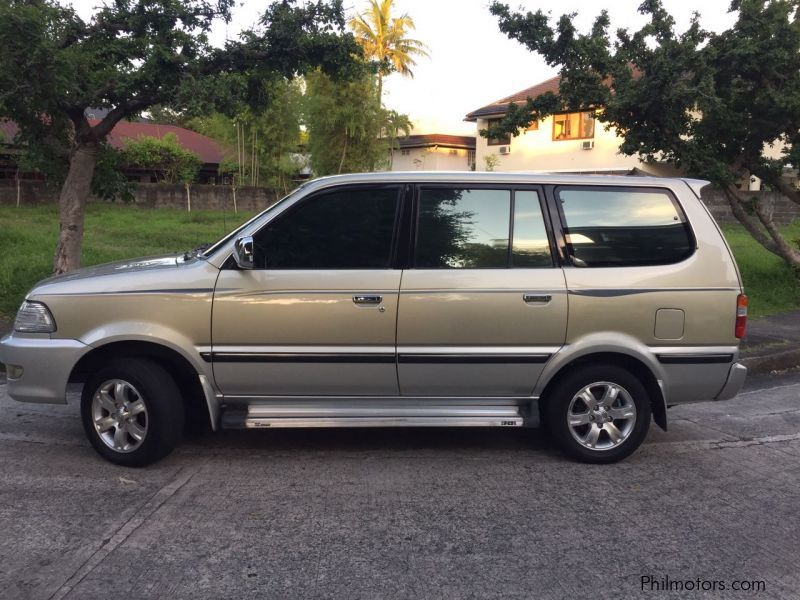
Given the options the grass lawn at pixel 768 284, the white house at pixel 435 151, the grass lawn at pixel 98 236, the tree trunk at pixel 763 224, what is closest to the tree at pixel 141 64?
the grass lawn at pixel 98 236

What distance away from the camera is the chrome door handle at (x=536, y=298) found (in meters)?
4.51

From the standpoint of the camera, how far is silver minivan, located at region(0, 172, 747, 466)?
4.44 meters

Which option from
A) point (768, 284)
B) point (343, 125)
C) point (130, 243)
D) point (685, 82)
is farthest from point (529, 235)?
point (343, 125)

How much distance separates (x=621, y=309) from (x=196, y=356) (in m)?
2.78

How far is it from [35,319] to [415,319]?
2.48 metres

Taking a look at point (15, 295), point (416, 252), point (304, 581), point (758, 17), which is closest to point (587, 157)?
point (758, 17)

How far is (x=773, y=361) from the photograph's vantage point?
7.68 m

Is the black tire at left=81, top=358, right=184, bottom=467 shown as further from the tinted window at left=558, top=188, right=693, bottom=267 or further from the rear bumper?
the rear bumper

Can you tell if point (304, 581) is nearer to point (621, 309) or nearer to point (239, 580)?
point (239, 580)

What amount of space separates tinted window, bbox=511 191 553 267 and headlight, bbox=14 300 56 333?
3.05 metres

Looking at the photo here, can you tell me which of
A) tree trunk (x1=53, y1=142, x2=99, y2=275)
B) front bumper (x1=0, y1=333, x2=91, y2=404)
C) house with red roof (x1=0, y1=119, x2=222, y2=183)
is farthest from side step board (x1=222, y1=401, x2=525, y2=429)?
house with red roof (x1=0, y1=119, x2=222, y2=183)

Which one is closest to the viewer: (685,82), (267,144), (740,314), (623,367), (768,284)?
(740,314)

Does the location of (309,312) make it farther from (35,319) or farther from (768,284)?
(768,284)

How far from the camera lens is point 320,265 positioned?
4535 millimetres
